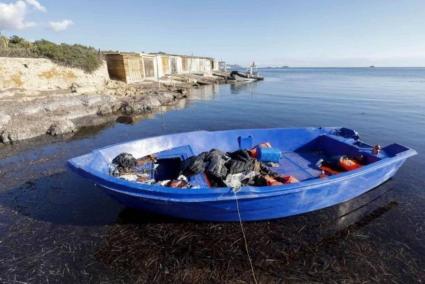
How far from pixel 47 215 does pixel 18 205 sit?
96 cm

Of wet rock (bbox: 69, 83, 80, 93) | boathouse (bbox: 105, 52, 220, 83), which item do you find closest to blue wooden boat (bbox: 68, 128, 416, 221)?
wet rock (bbox: 69, 83, 80, 93)

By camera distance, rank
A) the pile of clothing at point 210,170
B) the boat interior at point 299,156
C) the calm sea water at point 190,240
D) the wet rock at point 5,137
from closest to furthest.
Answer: the calm sea water at point 190,240 → the pile of clothing at point 210,170 → the boat interior at point 299,156 → the wet rock at point 5,137

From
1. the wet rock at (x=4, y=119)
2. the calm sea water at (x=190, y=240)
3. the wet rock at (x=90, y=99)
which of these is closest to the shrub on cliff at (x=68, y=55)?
the wet rock at (x=90, y=99)

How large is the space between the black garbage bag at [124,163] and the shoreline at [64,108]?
7.27m

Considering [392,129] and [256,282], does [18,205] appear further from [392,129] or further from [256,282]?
[392,129]

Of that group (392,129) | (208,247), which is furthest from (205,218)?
(392,129)

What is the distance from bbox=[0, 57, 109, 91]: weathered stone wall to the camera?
14.7 m

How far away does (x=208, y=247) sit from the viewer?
177 inches

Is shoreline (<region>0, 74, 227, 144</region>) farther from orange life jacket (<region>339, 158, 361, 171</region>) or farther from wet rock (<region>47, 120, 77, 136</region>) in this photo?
orange life jacket (<region>339, 158, 361, 171</region>)

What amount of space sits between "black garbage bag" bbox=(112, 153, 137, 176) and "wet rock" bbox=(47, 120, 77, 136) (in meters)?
7.25

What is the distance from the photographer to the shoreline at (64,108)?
11116 mm

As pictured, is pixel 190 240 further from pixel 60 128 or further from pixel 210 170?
pixel 60 128

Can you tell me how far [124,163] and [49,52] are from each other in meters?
17.4

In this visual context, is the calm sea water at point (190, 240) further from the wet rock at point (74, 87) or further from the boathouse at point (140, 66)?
the boathouse at point (140, 66)
